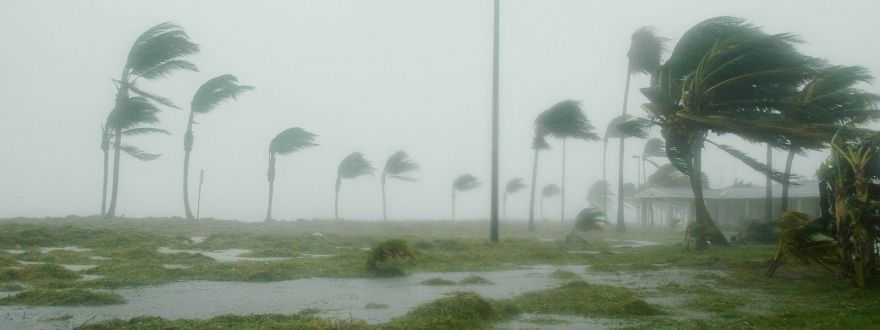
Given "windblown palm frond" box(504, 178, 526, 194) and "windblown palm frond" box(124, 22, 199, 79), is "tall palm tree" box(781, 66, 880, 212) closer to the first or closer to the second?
"windblown palm frond" box(124, 22, 199, 79)

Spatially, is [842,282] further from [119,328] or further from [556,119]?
[556,119]

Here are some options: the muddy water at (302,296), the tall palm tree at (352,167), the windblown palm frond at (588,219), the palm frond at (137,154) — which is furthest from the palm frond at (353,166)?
→ the muddy water at (302,296)

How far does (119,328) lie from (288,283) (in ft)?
13.8

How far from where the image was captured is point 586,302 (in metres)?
7.98

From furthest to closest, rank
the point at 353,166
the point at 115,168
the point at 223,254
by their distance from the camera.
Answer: the point at 353,166, the point at 115,168, the point at 223,254

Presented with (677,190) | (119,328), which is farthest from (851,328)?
(677,190)

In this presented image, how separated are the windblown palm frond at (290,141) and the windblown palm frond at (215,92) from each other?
8154 mm

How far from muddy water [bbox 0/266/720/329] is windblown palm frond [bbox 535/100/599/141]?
79.3 ft

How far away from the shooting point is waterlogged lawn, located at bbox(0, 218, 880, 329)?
6695 mm

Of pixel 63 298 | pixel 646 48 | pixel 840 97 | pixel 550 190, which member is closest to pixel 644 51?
pixel 646 48

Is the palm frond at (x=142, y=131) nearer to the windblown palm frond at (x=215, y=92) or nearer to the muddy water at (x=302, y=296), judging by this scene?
the windblown palm frond at (x=215, y=92)

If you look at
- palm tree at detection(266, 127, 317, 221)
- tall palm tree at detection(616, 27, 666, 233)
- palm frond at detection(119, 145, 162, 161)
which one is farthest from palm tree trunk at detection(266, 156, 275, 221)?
tall palm tree at detection(616, 27, 666, 233)

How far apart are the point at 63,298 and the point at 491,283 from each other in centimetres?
621

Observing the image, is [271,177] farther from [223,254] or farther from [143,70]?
[223,254]
